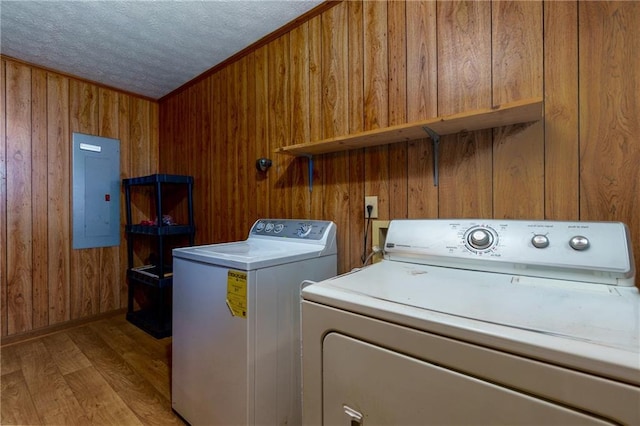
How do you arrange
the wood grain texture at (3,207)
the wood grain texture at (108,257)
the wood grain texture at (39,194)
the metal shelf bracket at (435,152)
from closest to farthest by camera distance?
the metal shelf bracket at (435,152), the wood grain texture at (3,207), the wood grain texture at (39,194), the wood grain texture at (108,257)

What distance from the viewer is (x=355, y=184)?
5.16 ft

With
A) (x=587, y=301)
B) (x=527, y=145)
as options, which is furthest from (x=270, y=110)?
(x=587, y=301)

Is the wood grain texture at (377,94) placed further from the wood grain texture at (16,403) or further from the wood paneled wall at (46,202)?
the wood paneled wall at (46,202)

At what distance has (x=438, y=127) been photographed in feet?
3.87

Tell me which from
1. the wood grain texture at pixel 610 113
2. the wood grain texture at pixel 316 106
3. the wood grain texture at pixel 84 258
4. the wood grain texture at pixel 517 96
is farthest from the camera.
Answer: the wood grain texture at pixel 84 258

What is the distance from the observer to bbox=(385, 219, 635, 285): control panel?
82cm

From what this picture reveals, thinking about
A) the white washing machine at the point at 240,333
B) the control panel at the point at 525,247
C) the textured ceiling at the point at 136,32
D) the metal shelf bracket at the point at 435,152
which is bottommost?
the white washing machine at the point at 240,333

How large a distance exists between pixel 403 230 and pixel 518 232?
398 millimetres

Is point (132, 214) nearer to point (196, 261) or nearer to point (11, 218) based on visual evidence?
point (11, 218)

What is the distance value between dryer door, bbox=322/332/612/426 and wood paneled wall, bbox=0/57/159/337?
2.82 m

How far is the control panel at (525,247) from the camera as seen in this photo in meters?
0.82

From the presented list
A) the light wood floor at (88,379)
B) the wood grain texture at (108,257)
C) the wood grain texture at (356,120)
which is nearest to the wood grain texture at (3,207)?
the light wood floor at (88,379)

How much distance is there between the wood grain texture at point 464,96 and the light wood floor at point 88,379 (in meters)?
1.77

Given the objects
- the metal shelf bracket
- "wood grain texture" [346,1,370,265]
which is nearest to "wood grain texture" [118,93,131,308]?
"wood grain texture" [346,1,370,265]
